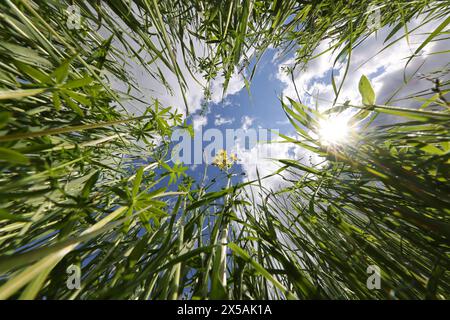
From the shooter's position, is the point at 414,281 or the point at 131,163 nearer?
the point at 414,281

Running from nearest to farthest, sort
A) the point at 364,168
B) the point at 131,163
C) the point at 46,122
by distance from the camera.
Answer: the point at 364,168 < the point at 46,122 < the point at 131,163

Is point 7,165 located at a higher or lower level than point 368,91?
lower

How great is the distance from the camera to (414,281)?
0.33 meters

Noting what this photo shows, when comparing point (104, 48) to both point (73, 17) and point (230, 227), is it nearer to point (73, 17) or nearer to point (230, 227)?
point (73, 17)

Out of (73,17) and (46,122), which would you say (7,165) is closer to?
(46,122)

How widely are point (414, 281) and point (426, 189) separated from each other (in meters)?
0.18
